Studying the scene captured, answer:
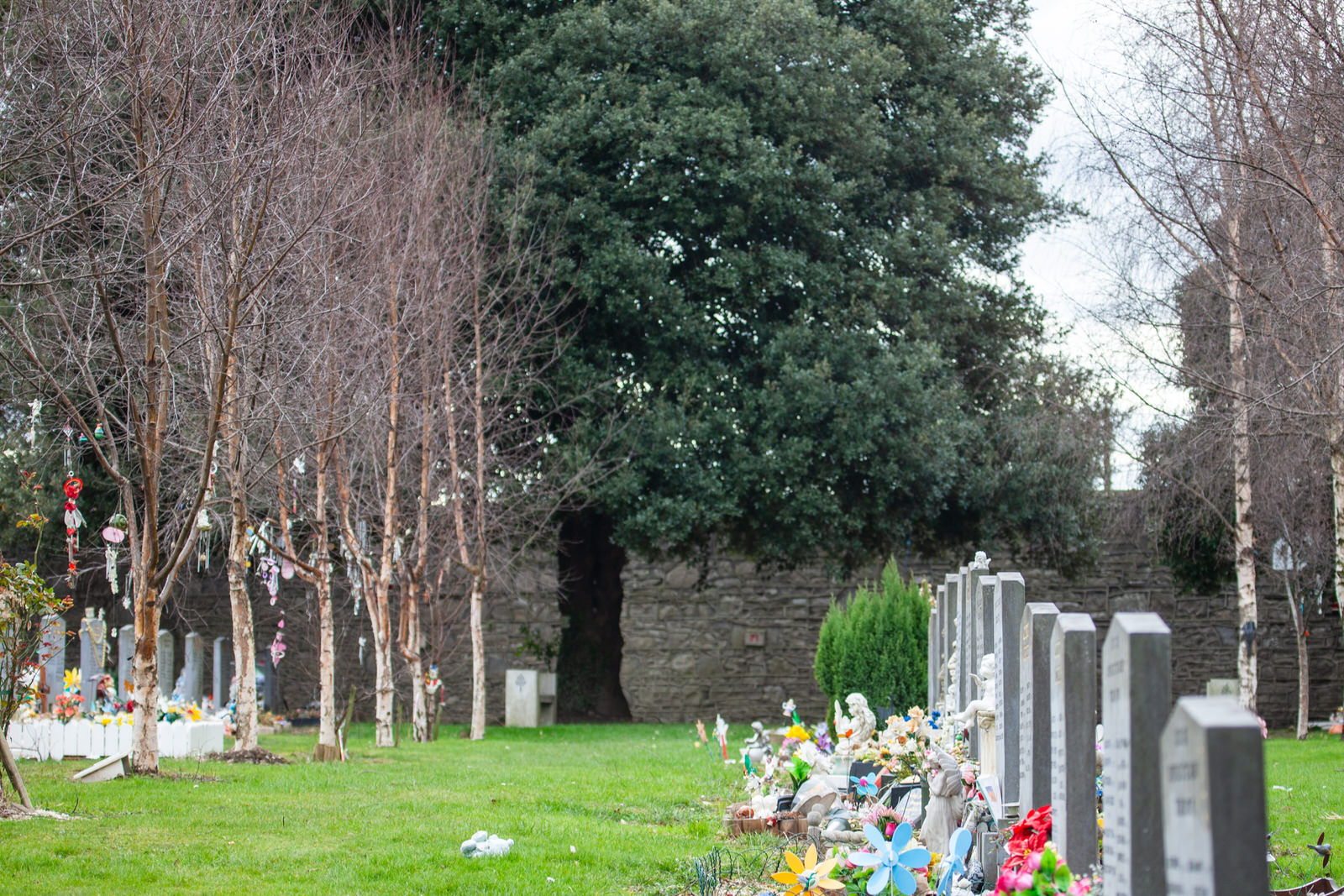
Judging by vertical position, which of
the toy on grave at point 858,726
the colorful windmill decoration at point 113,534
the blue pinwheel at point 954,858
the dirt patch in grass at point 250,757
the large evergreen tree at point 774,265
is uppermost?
the large evergreen tree at point 774,265

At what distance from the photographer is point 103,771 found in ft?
27.2

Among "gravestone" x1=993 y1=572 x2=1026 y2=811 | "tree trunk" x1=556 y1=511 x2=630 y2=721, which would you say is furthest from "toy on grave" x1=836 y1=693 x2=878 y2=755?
"tree trunk" x1=556 y1=511 x2=630 y2=721

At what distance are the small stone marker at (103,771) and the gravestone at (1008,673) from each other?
20.8 feet

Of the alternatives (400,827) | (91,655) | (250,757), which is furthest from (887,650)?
(91,655)

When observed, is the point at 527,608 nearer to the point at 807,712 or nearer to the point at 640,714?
the point at 640,714

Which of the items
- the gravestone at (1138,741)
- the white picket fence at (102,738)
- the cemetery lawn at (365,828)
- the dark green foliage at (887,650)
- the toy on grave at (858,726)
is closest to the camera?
the gravestone at (1138,741)

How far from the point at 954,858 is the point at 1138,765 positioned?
1678 millimetres

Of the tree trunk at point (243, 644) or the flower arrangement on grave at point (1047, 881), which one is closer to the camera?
the flower arrangement on grave at point (1047, 881)

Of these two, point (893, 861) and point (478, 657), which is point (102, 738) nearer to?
point (478, 657)

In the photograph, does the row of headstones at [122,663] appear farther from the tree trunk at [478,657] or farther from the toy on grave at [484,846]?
the toy on grave at [484,846]

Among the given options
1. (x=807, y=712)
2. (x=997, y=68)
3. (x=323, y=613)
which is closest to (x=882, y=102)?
(x=997, y=68)

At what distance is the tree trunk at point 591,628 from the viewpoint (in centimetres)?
1834

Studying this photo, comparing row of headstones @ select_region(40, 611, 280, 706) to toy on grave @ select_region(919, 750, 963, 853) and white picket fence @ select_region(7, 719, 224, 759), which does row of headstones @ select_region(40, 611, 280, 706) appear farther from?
toy on grave @ select_region(919, 750, 963, 853)

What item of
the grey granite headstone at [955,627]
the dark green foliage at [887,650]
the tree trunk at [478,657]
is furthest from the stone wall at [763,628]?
the grey granite headstone at [955,627]
